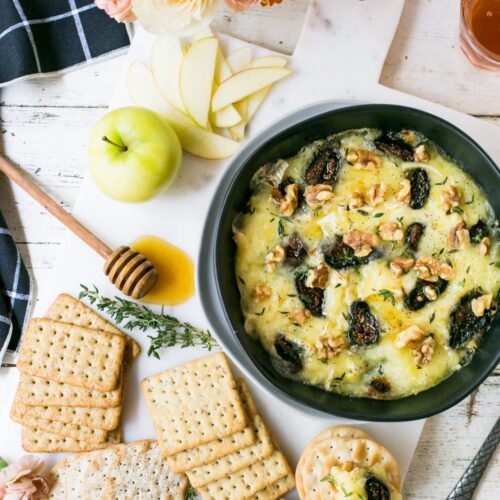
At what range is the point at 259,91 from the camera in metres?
2.67

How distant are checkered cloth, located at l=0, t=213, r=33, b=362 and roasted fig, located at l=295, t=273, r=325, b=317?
119 centimetres

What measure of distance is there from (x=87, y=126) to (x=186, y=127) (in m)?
0.46

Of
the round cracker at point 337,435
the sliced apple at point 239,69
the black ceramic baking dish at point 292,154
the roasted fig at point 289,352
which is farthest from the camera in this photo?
the sliced apple at point 239,69

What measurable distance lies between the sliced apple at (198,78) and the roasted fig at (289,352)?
93 cm

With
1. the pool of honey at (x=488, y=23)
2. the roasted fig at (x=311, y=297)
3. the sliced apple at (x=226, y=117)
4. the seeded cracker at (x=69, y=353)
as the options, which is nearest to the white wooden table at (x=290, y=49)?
the pool of honey at (x=488, y=23)

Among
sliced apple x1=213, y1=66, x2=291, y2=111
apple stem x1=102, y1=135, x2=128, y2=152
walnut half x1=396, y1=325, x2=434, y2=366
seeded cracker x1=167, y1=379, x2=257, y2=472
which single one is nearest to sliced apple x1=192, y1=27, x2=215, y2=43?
sliced apple x1=213, y1=66, x2=291, y2=111

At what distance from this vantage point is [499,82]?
Result: 2.75m

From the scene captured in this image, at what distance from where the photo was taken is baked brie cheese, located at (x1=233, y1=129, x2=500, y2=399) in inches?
90.5

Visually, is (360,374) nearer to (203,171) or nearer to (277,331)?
(277,331)

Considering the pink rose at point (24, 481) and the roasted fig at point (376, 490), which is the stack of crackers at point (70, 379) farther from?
the roasted fig at point (376, 490)

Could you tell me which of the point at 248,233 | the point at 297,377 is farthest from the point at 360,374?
the point at 248,233

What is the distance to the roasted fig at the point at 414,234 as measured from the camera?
231 cm

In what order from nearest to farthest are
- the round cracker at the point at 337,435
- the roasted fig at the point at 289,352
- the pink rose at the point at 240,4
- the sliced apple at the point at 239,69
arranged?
the roasted fig at the point at 289,352
the pink rose at the point at 240,4
the round cracker at the point at 337,435
the sliced apple at the point at 239,69

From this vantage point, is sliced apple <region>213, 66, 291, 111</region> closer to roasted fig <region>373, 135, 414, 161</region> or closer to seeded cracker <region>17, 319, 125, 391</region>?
roasted fig <region>373, 135, 414, 161</region>
